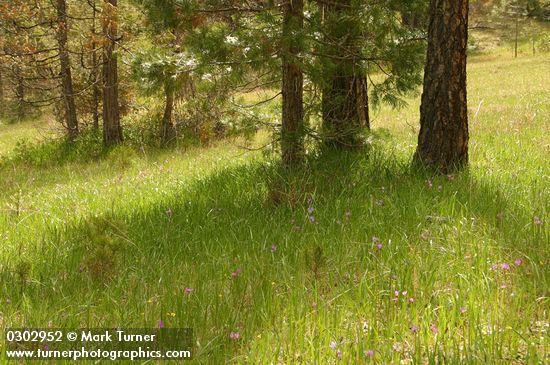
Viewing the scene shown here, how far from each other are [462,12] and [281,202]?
2771 millimetres

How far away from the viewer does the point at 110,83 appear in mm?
13055

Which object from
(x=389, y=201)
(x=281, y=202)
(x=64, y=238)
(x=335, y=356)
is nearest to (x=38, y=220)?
(x=64, y=238)

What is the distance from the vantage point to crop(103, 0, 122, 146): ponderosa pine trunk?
12.1 metres

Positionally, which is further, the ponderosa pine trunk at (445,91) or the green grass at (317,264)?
the ponderosa pine trunk at (445,91)

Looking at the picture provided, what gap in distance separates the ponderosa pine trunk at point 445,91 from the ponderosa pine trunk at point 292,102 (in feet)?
4.61

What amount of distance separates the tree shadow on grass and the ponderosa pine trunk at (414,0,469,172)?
1.18 ft

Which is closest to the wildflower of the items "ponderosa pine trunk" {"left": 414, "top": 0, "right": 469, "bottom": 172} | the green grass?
the green grass

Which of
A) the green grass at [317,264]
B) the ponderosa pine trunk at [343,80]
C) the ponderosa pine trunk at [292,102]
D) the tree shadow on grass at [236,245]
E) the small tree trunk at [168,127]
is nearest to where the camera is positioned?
the green grass at [317,264]

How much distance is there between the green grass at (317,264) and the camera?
8.88 ft

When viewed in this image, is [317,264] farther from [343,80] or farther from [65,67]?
[65,67]

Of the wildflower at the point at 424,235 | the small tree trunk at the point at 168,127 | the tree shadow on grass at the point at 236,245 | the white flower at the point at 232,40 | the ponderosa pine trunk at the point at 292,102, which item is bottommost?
the small tree trunk at the point at 168,127

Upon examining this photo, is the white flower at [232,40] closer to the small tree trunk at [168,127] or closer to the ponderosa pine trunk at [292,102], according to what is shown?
the ponderosa pine trunk at [292,102]

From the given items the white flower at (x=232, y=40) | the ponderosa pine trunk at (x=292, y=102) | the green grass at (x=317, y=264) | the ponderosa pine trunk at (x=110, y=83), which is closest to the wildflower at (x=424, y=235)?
the green grass at (x=317, y=264)

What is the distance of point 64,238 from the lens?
476 centimetres
